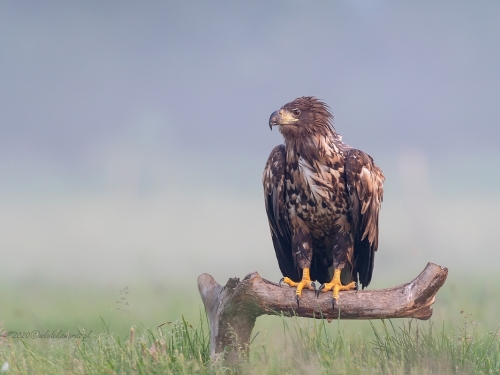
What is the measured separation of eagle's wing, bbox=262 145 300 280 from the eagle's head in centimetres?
25

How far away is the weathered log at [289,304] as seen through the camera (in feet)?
15.6

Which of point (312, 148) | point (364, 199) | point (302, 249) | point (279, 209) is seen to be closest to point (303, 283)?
point (302, 249)

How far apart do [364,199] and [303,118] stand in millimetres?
853

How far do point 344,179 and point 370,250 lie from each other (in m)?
0.68

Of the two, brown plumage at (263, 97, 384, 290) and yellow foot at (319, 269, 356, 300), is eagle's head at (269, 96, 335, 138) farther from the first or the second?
yellow foot at (319, 269, 356, 300)

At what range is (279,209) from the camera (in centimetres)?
554

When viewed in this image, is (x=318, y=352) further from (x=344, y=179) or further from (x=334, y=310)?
(x=344, y=179)

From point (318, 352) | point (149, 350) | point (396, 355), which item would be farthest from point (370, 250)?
point (149, 350)

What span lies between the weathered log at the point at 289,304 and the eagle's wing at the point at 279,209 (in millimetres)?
694

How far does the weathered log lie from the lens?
4.75 meters

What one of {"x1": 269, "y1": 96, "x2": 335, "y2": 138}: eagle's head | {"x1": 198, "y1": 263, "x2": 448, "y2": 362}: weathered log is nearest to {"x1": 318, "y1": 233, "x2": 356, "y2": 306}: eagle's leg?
{"x1": 198, "y1": 263, "x2": 448, "y2": 362}: weathered log

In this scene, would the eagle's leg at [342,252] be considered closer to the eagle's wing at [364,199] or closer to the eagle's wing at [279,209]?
the eagle's wing at [364,199]

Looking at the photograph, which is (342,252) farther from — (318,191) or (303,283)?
(318,191)

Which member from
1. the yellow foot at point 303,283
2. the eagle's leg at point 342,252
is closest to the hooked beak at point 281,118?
the eagle's leg at point 342,252
